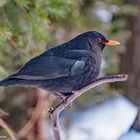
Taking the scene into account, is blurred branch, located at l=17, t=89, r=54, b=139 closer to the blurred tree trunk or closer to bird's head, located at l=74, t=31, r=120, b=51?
the blurred tree trunk

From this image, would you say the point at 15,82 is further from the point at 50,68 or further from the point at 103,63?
the point at 103,63

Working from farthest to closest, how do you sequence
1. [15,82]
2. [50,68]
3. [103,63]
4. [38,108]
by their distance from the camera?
[103,63], [38,108], [50,68], [15,82]

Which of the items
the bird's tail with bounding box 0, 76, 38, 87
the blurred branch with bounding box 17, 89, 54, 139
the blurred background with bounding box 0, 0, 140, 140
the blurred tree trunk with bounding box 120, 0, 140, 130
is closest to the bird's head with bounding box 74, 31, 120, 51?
the bird's tail with bounding box 0, 76, 38, 87

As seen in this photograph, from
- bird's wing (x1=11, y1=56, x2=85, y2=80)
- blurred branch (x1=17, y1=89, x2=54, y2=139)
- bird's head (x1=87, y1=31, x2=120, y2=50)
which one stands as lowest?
blurred branch (x1=17, y1=89, x2=54, y2=139)

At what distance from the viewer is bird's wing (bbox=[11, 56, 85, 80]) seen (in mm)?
1899

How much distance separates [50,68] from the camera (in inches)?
77.3

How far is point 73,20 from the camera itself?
3.82 metres

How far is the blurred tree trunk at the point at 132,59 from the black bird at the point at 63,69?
2304 mm

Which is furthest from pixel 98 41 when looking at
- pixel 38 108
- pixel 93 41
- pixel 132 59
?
pixel 132 59

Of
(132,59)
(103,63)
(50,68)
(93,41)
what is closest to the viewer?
(50,68)

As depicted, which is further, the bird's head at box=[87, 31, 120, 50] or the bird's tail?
the bird's head at box=[87, 31, 120, 50]

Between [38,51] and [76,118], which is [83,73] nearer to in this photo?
[38,51]

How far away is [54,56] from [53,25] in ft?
6.34

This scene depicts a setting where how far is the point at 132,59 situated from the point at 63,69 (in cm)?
252
